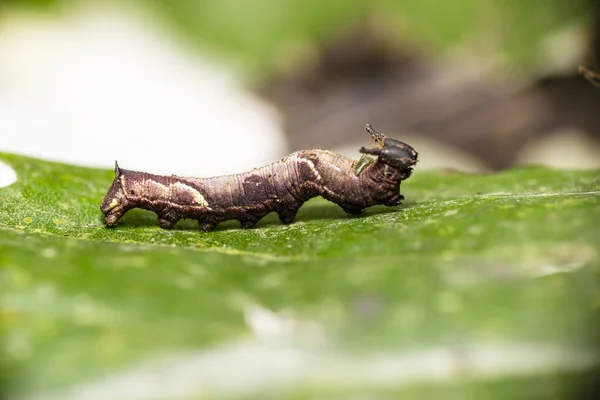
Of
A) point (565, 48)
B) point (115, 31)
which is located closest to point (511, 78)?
point (565, 48)

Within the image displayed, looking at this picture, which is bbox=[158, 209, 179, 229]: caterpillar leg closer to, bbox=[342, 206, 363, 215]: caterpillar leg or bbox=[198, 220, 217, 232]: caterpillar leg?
bbox=[198, 220, 217, 232]: caterpillar leg

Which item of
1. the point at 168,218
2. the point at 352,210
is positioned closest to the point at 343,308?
the point at 352,210

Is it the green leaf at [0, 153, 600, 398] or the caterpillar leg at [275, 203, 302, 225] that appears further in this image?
the caterpillar leg at [275, 203, 302, 225]

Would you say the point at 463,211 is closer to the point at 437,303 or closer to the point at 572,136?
the point at 437,303

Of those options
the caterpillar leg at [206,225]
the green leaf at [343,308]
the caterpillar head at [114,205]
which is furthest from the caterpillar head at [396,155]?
the caterpillar head at [114,205]

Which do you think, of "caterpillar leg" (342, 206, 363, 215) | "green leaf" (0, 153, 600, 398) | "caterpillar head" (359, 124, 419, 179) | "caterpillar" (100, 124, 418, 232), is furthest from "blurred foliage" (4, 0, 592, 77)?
"green leaf" (0, 153, 600, 398)
